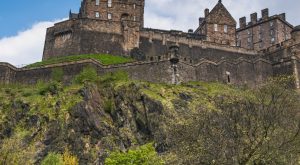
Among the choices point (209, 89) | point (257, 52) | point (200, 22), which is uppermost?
point (200, 22)

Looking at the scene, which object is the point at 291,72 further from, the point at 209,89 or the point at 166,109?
the point at 166,109

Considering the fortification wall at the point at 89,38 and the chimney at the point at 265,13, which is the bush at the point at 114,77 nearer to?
the fortification wall at the point at 89,38

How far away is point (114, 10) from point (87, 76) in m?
15.4

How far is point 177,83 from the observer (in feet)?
170

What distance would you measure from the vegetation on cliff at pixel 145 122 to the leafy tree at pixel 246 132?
46 mm

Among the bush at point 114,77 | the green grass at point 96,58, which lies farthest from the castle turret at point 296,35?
the bush at point 114,77

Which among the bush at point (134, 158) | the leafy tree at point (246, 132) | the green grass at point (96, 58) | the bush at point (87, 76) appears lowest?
the bush at point (134, 158)

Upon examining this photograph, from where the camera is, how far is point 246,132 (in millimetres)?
24531

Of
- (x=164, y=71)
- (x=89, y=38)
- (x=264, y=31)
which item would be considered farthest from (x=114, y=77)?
(x=264, y=31)

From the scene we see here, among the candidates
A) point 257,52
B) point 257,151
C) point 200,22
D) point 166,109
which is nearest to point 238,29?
point 200,22

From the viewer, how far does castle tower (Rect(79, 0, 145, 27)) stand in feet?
205

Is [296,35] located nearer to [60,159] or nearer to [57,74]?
[57,74]

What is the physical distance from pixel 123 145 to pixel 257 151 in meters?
20.5

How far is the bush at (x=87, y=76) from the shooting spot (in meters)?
49.9
